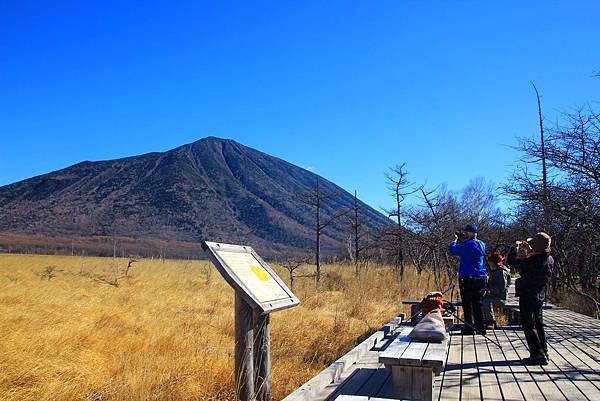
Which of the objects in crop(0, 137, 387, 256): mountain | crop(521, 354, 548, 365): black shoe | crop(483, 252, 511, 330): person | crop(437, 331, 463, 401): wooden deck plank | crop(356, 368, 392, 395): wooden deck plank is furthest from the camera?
crop(0, 137, 387, 256): mountain

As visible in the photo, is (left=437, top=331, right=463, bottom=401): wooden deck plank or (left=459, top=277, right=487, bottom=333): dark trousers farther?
(left=459, top=277, right=487, bottom=333): dark trousers

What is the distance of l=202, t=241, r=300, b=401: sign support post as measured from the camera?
4.18 meters

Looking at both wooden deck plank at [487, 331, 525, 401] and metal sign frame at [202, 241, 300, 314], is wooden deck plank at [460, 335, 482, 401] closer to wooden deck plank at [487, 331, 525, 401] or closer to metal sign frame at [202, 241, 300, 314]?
wooden deck plank at [487, 331, 525, 401]

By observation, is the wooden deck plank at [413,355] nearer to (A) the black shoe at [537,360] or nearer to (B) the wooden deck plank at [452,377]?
(B) the wooden deck plank at [452,377]

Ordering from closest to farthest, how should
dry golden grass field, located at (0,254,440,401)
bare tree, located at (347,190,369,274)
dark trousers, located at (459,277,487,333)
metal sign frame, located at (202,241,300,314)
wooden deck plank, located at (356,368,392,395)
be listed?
metal sign frame, located at (202,241,300,314) < wooden deck plank, located at (356,368,392,395) < dry golden grass field, located at (0,254,440,401) < dark trousers, located at (459,277,487,333) < bare tree, located at (347,190,369,274)

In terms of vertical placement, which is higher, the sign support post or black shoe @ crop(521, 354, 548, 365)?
the sign support post

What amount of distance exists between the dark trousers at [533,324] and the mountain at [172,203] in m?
85.1

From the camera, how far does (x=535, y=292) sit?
5938 mm

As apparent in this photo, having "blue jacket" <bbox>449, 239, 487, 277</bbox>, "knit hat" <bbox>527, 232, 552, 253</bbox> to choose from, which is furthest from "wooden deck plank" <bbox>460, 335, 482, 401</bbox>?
"knit hat" <bbox>527, 232, 552, 253</bbox>

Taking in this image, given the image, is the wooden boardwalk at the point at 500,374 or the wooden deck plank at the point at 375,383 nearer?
the wooden boardwalk at the point at 500,374

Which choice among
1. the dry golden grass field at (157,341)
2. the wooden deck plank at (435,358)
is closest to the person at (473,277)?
the dry golden grass field at (157,341)

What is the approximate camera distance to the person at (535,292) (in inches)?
229

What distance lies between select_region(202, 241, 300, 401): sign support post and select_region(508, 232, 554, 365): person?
104 inches

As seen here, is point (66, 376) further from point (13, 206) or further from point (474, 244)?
point (13, 206)
